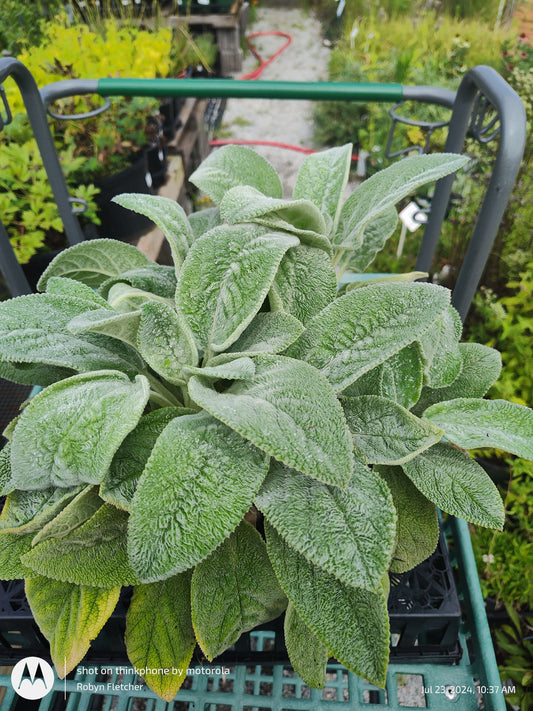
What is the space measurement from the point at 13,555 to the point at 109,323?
0.94 ft

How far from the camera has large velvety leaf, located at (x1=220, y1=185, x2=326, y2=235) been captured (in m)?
0.58

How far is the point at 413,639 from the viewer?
663 mm

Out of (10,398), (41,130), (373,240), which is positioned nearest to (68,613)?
(373,240)

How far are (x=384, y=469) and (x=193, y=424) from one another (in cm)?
26

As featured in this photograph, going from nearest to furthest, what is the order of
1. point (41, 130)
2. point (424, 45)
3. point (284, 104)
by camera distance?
point (41, 130), point (424, 45), point (284, 104)

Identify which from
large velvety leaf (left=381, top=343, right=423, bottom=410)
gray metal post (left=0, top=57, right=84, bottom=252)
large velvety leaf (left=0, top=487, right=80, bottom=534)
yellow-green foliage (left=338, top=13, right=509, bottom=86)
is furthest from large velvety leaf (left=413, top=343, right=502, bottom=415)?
yellow-green foliage (left=338, top=13, right=509, bottom=86)

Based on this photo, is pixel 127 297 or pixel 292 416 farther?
pixel 127 297

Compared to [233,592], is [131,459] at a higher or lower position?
higher

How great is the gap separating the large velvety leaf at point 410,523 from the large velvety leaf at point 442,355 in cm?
12

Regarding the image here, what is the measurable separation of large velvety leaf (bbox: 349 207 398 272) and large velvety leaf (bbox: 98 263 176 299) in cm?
26

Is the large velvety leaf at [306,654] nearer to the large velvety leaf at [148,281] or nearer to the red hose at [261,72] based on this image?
the large velvety leaf at [148,281]

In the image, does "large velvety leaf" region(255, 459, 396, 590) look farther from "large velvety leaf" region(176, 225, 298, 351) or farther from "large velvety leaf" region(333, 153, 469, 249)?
"large velvety leaf" region(333, 153, 469, 249)

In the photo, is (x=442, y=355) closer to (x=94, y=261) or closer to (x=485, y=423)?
(x=485, y=423)

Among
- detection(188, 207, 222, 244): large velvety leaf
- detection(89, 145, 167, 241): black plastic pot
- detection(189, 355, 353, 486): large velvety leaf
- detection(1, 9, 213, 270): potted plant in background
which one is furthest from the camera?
detection(89, 145, 167, 241): black plastic pot
